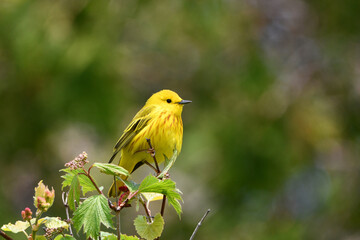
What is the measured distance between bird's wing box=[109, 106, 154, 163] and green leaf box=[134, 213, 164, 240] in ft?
4.40

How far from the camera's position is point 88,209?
190cm

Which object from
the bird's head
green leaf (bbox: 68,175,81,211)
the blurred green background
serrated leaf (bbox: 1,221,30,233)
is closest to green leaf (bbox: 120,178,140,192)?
green leaf (bbox: 68,175,81,211)

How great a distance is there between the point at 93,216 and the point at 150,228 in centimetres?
22

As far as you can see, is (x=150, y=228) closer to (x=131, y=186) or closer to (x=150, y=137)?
(x=131, y=186)

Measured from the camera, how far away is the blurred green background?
25.6 ft

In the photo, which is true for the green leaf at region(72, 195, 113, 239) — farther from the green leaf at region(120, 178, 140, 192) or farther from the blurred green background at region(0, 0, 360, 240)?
the blurred green background at region(0, 0, 360, 240)

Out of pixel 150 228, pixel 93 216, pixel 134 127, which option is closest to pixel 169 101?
pixel 134 127

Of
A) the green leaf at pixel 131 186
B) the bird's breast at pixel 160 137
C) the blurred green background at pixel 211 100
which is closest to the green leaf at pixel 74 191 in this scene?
the green leaf at pixel 131 186

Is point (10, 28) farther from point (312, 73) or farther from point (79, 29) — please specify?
point (312, 73)

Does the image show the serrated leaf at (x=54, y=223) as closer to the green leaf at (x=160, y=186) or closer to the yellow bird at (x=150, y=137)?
the green leaf at (x=160, y=186)

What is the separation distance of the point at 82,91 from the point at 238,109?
249 centimetres

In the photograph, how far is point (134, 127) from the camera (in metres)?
3.61

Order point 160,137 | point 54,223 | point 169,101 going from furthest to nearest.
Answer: point 169,101, point 160,137, point 54,223

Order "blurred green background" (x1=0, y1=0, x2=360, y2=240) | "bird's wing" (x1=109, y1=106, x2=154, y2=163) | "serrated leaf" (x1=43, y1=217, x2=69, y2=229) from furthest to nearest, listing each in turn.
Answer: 1. "blurred green background" (x1=0, y1=0, x2=360, y2=240)
2. "bird's wing" (x1=109, y1=106, x2=154, y2=163)
3. "serrated leaf" (x1=43, y1=217, x2=69, y2=229)
